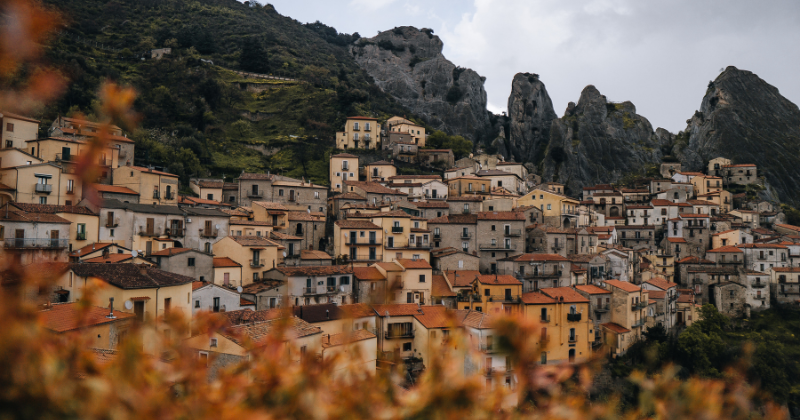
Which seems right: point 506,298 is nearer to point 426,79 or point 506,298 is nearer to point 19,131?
point 19,131

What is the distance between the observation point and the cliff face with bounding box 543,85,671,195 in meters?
105

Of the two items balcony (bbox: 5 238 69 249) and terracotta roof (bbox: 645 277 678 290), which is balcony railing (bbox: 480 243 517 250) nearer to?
terracotta roof (bbox: 645 277 678 290)

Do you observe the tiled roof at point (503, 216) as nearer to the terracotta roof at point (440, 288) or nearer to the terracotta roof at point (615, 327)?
the terracotta roof at point (440, 288)

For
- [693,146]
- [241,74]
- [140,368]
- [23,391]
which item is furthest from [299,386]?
[693,146]

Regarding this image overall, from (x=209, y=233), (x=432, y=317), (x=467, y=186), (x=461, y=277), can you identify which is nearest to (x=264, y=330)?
(x=432, y=317)

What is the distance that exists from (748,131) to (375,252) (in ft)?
348

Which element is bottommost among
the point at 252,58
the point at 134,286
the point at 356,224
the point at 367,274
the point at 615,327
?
the point at 615,327

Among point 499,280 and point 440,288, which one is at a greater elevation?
point 499,280

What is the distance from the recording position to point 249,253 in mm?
36969

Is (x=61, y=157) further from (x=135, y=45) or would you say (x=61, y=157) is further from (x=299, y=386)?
(x=135, y=45)

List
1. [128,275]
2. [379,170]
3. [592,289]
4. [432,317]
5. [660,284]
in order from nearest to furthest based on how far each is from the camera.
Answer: [128,275] < [432,317] < [592,289] < [660,284] < [379,170]

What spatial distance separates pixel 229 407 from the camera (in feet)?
11.6

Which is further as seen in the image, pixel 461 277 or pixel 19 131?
pixel 461 277

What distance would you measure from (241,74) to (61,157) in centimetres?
6579
